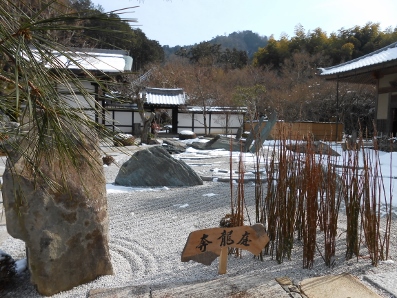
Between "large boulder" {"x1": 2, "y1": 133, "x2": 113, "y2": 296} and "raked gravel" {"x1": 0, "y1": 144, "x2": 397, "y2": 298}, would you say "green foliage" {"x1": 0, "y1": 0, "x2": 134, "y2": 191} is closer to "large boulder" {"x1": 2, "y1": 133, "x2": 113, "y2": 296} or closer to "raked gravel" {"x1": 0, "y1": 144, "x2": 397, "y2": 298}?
"large boulder" {"x1": 2, "y1": 133, "x2": 113, "y2": 296}

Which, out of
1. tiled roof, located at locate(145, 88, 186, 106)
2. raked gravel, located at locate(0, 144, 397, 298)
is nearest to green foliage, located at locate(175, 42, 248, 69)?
tiled roof, located at locate(145, 88, 186, 106)

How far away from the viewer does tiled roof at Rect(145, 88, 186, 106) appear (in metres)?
12.4

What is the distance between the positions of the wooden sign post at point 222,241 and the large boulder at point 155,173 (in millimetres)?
2508

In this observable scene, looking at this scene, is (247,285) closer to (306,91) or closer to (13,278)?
(13,278)

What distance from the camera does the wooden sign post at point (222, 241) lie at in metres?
1.59

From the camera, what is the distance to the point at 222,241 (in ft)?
5.37

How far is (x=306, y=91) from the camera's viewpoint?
44.1ft

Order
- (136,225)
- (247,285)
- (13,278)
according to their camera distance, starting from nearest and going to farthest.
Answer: (247,285), (13,278), (136,225)

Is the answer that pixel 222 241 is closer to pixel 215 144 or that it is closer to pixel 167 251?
pixel 167 251

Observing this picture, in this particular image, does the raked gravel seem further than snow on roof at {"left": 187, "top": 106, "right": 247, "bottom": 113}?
No

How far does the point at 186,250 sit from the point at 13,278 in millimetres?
A: 953

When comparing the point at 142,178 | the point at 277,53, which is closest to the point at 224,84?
the point at 277,53

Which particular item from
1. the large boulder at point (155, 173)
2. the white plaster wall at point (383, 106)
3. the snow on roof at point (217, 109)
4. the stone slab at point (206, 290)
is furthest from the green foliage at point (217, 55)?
the stone slab at point (206, 290)

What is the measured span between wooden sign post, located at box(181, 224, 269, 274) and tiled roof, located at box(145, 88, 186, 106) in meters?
10.8
